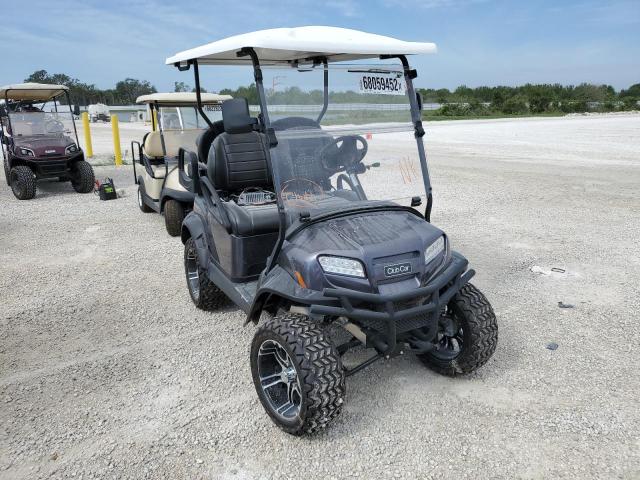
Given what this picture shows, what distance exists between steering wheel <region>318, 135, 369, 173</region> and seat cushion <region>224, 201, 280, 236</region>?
1.54ft

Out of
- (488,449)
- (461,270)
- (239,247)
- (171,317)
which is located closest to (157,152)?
(171,317)

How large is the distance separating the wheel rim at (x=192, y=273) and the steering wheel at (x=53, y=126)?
21.4 ft

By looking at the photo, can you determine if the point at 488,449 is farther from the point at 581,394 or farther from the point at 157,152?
the point at 157,152

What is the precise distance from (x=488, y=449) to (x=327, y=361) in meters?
0.88

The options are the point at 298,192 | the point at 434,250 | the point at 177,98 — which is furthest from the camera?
the point at 177,98

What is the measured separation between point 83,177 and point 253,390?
24.0 feet

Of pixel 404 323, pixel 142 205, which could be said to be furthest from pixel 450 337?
pixel 142 205

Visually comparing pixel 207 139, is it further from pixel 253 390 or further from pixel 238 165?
pixel 253 390

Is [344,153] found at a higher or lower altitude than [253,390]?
higher

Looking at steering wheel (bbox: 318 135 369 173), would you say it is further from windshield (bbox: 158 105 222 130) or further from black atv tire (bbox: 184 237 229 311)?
windshield (bbox: 158 105 222 130)

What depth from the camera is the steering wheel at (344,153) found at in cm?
300

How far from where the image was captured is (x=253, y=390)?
116 inches

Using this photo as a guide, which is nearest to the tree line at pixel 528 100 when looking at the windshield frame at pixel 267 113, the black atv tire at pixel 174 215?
the black atv tire at pixel 174 215

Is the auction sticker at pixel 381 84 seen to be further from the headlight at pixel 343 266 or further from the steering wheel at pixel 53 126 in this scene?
the steering wheel at pixel 53 126
